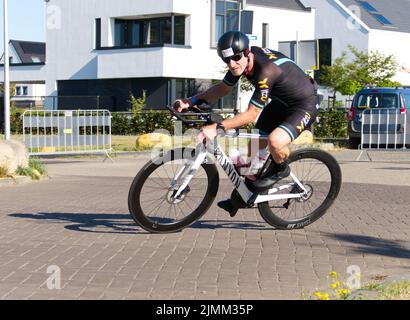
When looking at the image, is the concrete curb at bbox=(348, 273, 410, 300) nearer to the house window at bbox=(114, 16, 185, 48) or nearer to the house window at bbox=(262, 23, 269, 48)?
the house window at bbox=(114, 16, 185, 48)

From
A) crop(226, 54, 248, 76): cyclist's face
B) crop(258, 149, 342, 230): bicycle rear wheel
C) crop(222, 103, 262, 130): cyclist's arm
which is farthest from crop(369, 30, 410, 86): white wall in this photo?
crop(222, 103, 262, 130): cyclist's arm

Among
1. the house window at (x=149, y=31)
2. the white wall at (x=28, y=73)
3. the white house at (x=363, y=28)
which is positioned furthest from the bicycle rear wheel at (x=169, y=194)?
the white house at (x=363, y=28)

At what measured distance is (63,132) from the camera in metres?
19.2

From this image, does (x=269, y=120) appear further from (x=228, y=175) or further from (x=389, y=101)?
(x=389, y=101)

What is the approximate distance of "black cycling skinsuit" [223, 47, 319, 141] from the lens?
26.5ft

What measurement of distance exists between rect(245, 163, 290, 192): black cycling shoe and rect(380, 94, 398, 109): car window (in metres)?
18.0

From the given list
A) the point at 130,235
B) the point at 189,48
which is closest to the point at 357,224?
the point at 130,235

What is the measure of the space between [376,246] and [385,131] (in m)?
13.4

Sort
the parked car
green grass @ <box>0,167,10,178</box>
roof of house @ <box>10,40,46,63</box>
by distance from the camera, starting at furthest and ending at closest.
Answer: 1. roof of house @ <box>10,40,46,63</box>
2. the parked car
3. green grass @ <box>0,167,10,178</box>

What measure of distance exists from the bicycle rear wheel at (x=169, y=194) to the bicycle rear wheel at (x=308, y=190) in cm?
60

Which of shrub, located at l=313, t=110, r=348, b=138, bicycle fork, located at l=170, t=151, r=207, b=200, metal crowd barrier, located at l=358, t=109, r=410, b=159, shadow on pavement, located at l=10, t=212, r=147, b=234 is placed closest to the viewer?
bicycle fork, located at l=170, t=151, r=207, b=200

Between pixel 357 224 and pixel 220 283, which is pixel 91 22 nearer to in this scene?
pixel 357 224

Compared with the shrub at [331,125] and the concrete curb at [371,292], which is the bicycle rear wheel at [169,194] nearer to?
the concrete curb at [371,292]

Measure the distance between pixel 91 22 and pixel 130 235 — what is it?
3755cm
